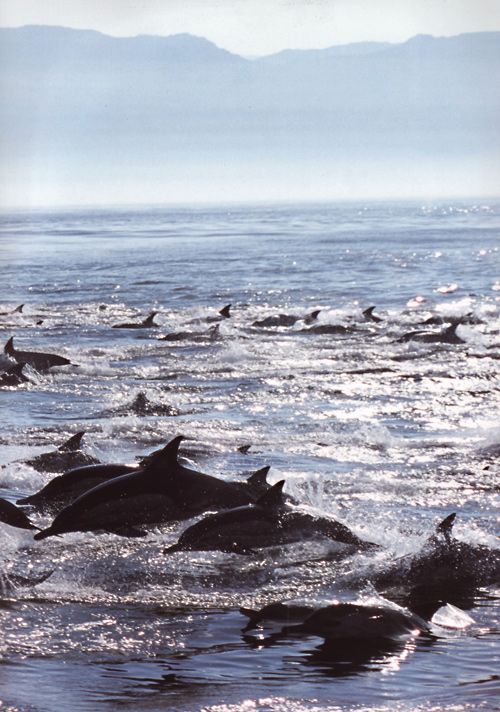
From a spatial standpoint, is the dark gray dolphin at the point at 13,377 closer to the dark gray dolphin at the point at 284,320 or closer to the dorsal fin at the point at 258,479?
the dorsal fin at the point at 258,479

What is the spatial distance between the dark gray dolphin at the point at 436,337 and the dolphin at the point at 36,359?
23.5 ft

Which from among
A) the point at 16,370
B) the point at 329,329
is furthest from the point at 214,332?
the point at 16,370

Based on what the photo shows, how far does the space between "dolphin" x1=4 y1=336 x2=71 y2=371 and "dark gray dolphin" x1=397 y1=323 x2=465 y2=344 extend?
718cm

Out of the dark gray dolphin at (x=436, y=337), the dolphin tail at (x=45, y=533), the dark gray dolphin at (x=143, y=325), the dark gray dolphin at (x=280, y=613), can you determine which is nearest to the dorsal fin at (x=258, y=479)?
the dolphin tail at (x=45, y=533)

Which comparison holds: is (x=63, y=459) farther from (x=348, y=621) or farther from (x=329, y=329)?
(x=329, y=329)

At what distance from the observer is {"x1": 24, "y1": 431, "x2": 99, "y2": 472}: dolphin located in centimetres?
1234

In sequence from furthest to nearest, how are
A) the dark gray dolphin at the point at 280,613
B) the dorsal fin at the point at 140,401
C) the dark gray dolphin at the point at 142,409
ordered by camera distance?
the dorsal fin at the point at 140,401, the dark gray dolphin at the point at 142,409, the dark gray dolphin at the point at 280,613

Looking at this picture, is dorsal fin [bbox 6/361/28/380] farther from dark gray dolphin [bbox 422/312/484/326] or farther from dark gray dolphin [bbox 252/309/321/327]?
dark gray dolphin [bbox 422/312/484/326]

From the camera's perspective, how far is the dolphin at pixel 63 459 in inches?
486

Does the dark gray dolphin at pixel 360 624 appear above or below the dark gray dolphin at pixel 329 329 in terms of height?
above

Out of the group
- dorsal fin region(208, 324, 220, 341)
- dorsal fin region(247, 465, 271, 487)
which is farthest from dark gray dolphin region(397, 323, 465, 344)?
dorsal fin region(247, 465, 271, 487)

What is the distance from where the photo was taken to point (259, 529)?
9.48 m

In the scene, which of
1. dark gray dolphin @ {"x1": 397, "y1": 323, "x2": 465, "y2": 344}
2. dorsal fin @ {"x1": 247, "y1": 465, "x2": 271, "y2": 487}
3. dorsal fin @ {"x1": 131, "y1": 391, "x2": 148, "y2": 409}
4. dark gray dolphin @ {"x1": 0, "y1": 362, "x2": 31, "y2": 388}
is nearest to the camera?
dorsal fin @ {"x1": 247, "y1": 465, "x2": 271, "y2": 487}

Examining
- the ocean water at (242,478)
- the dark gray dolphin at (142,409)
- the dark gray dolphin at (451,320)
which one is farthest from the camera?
the dark gray dolphin at (451,320)
